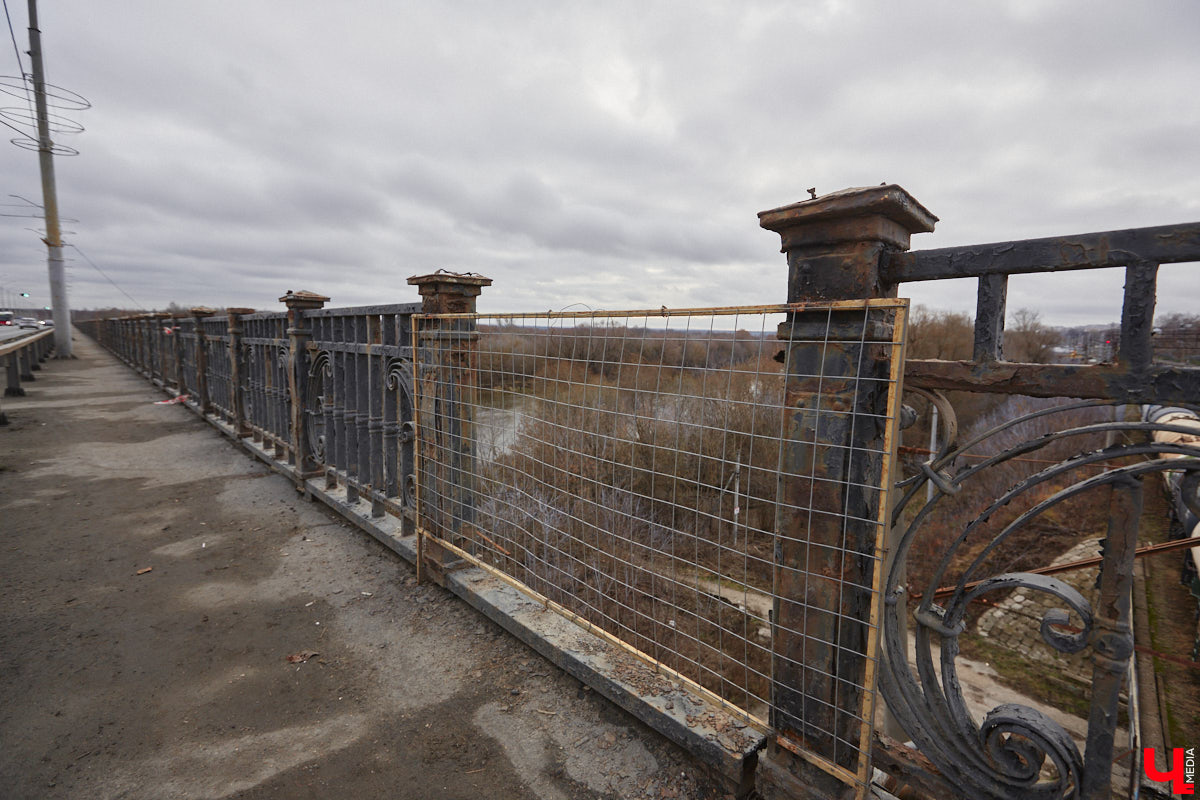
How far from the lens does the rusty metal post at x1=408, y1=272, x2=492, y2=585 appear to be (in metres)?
3.21

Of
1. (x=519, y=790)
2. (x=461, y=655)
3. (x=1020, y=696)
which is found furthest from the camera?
(x=1020, y=696)

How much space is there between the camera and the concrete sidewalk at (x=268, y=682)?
206 centimetres

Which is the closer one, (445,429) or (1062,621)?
(1062,621)

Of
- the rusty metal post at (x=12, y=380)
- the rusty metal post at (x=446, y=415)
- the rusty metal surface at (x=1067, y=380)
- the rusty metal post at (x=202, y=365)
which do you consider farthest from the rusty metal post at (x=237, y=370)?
the rusty metal post at (x=12, y=380)

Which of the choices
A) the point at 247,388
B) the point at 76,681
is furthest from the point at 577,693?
the point at 247,388

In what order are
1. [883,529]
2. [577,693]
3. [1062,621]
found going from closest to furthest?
[1062,621] → [883,529] → [577,693]

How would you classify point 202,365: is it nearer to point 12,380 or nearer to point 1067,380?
point 12,380

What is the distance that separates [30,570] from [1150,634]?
772cm

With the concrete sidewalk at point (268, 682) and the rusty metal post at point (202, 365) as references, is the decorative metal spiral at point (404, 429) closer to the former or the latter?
the concrete sidewalk at point (268, 682)

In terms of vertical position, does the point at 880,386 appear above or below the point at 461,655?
above

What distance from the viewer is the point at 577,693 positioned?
8.13 ft

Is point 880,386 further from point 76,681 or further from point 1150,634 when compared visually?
point 1150,634

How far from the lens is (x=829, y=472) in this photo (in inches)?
63.3

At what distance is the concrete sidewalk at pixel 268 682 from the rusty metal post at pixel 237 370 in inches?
94.7
